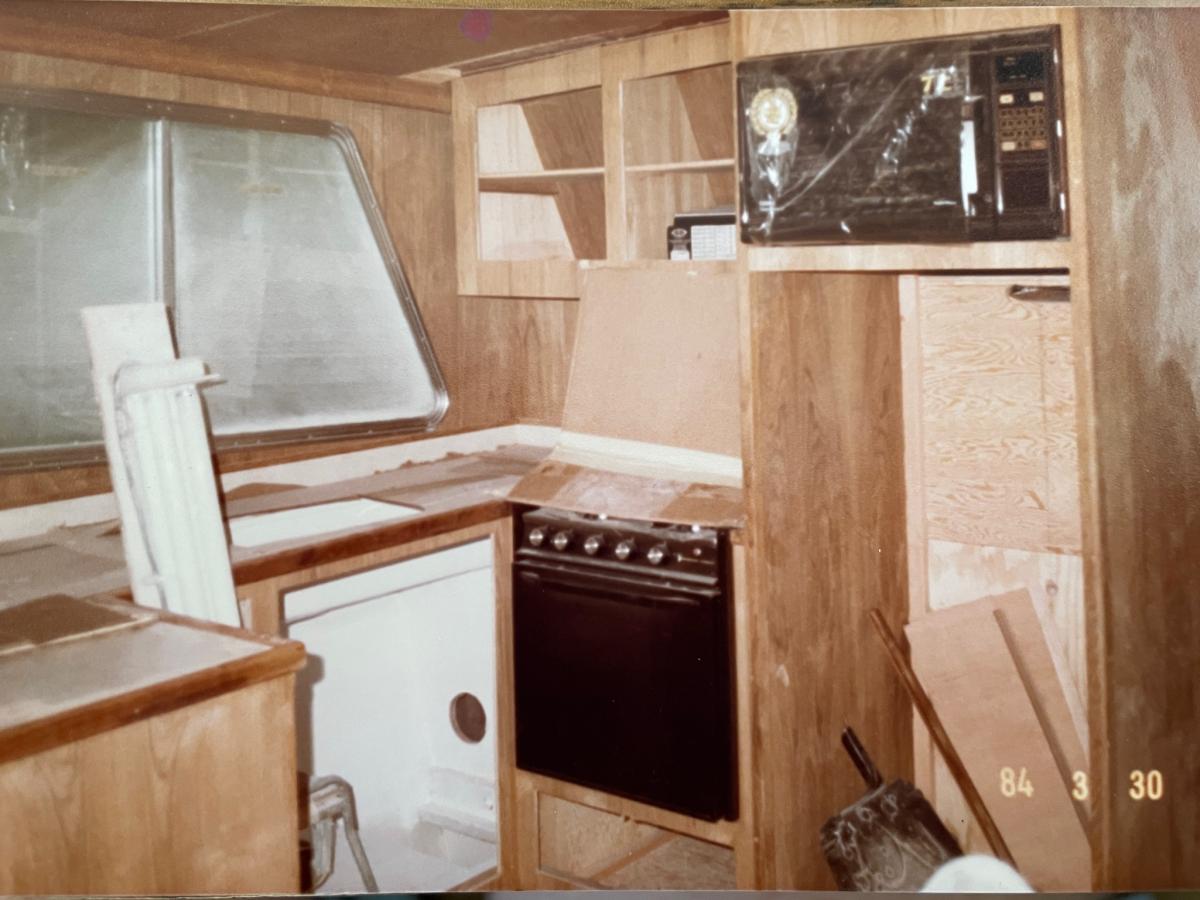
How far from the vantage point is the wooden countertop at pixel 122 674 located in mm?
1555

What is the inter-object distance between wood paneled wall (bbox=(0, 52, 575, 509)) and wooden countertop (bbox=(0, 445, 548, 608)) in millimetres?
148

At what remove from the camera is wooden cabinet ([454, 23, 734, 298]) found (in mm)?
2846

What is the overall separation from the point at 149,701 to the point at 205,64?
176 cm

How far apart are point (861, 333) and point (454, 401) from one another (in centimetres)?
133

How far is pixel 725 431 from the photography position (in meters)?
2.66

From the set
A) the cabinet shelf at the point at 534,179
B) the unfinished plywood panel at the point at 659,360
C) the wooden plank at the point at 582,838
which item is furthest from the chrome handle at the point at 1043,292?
the wooden plank at the point at 582,838

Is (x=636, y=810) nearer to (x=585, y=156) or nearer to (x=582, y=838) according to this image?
(x=582, y=838)

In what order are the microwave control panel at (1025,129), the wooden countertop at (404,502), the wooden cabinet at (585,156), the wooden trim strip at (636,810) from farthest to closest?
1. the wooden cabinet at (585,156)
2. the wooden trim strip at (636,810)
3. the wooden countertop at (404,502)
4. the microwave control panel at (1025,129)

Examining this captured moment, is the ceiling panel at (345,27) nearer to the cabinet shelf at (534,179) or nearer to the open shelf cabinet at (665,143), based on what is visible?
the open shelf cabinet at (665,143)

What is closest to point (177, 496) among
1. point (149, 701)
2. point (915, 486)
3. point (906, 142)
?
point (149, 701)

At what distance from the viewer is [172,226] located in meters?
2.79

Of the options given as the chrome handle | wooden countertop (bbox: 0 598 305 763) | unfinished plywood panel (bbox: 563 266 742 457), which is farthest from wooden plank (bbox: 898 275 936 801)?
wooden countertop (bbox: 0 598 305 763)

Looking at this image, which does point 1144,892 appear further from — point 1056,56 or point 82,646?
point 82,646

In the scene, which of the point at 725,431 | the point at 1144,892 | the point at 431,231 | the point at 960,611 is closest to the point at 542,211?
the point at 431,231
